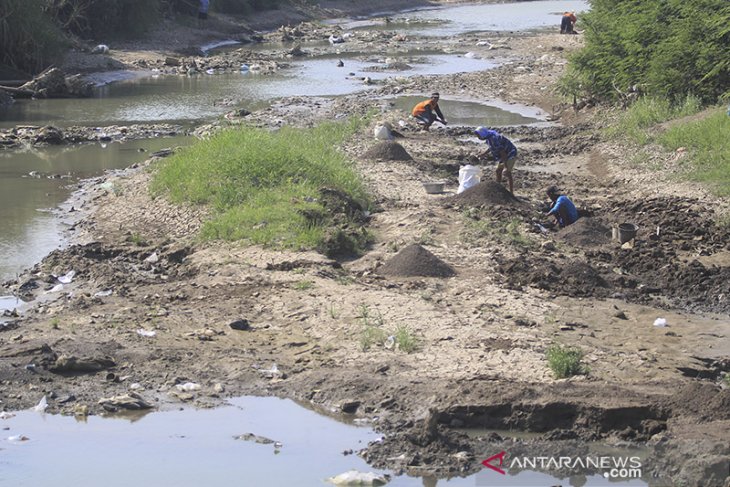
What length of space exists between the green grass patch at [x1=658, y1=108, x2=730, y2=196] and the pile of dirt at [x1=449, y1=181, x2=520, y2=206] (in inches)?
113

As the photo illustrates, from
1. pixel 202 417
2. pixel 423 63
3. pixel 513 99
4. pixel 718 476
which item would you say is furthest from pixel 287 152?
pixel 423 63

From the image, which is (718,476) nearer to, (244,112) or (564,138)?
(564,138)

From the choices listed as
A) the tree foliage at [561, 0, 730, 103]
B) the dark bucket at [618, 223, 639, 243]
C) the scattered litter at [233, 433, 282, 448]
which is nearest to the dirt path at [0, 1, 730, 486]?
the dark bucket at [618, 223, 639, 243]

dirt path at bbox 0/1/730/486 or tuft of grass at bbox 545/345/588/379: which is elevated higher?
tuft of grass at bbox 545/345/588/379

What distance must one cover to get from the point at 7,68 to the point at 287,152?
16.4 meters

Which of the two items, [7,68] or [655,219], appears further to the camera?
[7,68]

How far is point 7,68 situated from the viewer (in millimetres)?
28312

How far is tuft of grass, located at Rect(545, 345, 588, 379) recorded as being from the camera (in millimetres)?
8180

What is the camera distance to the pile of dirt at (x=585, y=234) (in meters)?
12.5

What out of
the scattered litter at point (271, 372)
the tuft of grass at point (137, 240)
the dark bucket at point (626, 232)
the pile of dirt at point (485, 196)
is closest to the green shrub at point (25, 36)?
the tuft of grass at point (137, 240)

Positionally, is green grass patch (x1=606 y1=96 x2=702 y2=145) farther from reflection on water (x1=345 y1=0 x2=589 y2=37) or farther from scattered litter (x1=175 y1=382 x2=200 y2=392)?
reflection on water (x1=345 y1=0 x2=589 y2=37)

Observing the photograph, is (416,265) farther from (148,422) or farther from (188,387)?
(148,422)

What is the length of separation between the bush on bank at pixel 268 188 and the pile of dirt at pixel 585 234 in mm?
2385

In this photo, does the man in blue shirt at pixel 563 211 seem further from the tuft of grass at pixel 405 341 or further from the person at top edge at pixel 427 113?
the person at top edge at pixel 427 113
